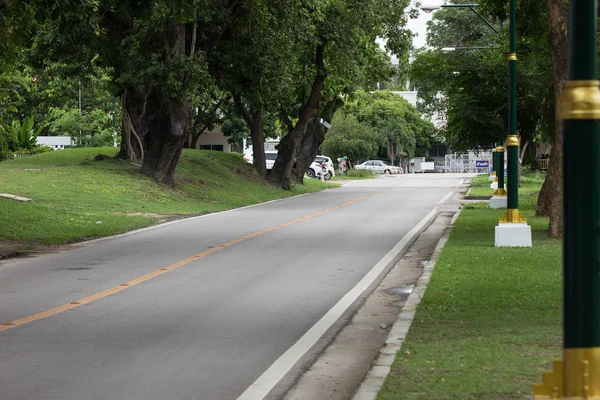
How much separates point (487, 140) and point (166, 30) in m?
13.3

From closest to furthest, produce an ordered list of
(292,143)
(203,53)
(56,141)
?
(203,53) < (292,143) < (56,141)

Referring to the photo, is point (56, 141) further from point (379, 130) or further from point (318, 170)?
point (379, 130)

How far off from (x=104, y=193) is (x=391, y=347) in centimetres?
2265

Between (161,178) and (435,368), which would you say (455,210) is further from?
(435,368)

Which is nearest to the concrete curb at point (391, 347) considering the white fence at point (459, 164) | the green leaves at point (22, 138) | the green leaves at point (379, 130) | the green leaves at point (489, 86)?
the green leaves at point (489, 86)

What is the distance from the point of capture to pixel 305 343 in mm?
9859

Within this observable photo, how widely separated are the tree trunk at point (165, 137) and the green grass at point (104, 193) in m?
0.54

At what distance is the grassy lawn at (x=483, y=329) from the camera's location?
731 centimetres

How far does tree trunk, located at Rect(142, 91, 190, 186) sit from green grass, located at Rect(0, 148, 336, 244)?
539 millimetres

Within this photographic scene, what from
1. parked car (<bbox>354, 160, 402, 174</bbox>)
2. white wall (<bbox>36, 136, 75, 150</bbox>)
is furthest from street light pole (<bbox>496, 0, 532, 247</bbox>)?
parked car (<bbox>354, 160, 402, 174</bbox>)

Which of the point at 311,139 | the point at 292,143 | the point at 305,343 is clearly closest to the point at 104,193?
the point at 292,143

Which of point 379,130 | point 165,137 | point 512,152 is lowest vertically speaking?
point 512,152

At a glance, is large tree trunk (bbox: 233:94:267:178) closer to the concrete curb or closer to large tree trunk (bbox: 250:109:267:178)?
large tree trunk (bbox: 250:109:267:178)

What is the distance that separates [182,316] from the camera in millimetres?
11383
